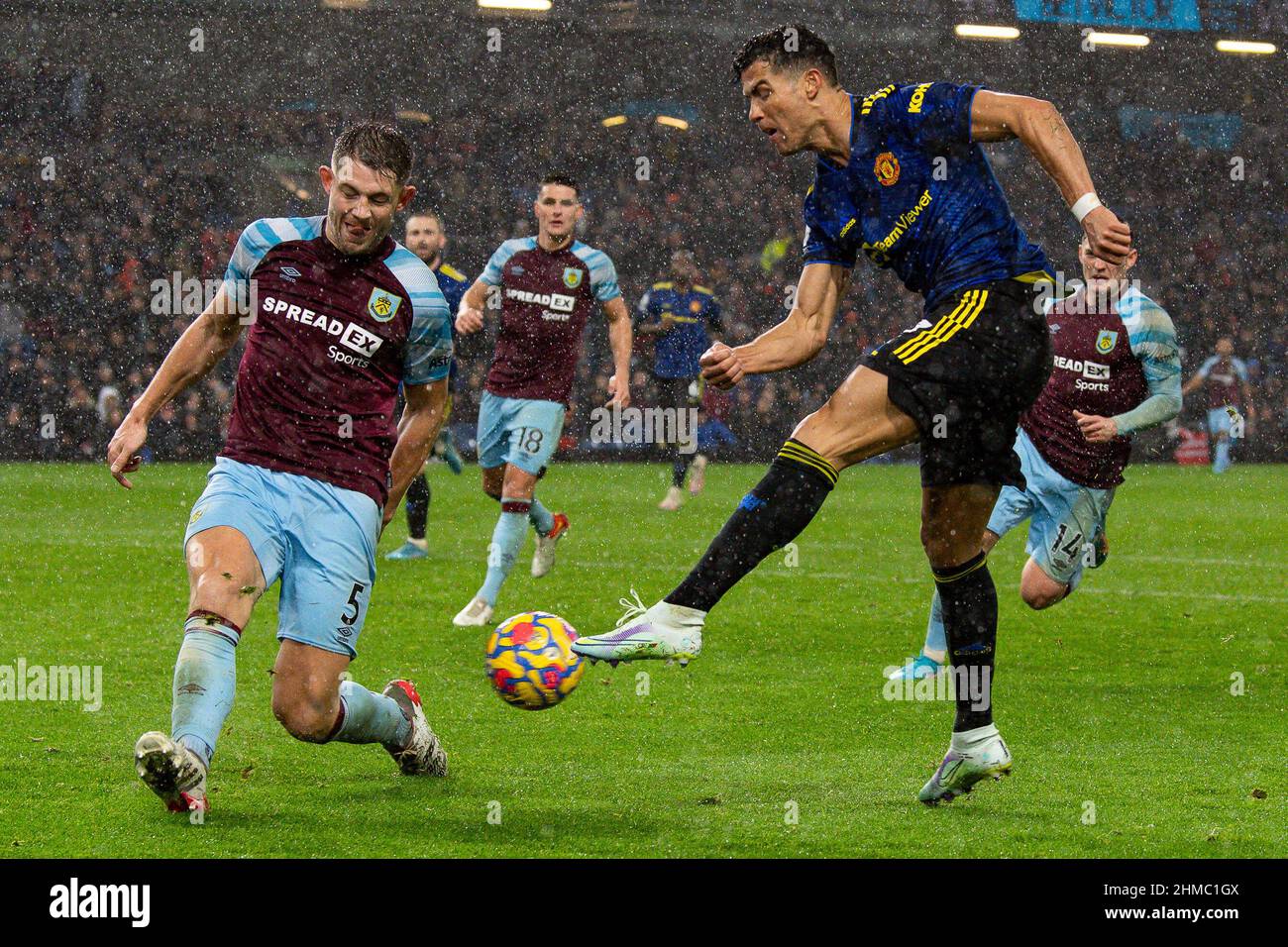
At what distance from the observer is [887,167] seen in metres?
4.78

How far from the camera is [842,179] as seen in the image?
16.1 ft

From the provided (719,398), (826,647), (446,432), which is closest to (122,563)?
(446,432)

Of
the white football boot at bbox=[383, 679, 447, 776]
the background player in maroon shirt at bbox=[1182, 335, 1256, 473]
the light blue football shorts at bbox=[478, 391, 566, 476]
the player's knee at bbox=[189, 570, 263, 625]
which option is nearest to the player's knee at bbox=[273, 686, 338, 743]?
the player's knee at bbox=[189, 570, 263, 625]

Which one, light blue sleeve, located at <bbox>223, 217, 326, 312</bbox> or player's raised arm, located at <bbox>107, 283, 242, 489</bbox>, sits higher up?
light blue sleeve, located at <bbox>223, 217, 326, 312</bbox>

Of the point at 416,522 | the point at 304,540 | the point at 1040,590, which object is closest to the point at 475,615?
the point at 1040,590

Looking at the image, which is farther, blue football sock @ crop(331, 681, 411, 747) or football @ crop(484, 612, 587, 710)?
blue football sock @ crop(331, 681, 411, 747)

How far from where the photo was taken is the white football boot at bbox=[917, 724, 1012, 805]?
4.85 meters

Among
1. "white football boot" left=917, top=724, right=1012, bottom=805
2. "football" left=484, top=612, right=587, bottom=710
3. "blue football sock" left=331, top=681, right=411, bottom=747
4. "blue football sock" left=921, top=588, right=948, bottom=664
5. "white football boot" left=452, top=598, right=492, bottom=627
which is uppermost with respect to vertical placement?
"white football boot" left=452, top=598, right=492, bottom=627

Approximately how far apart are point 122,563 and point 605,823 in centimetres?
756

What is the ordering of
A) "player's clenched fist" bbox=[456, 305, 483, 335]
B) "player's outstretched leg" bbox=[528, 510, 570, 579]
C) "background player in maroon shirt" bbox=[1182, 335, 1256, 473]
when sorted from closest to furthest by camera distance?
"player's clenched fist" bbox=[456, 305, 483, 335] → "player's outstretched leg" bbox=[528, 510, 570, 579] → "background player in maroon shirt" bbox=[1182, 335, 1256, 473]

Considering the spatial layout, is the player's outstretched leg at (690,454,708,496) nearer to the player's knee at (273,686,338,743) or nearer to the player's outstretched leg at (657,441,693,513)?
the player's outstretched leg at (657,441,693,513)

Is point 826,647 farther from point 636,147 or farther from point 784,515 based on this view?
point 636,147

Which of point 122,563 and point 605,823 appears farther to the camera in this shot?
point 122,563

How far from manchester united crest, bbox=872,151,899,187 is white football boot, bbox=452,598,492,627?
456cm
